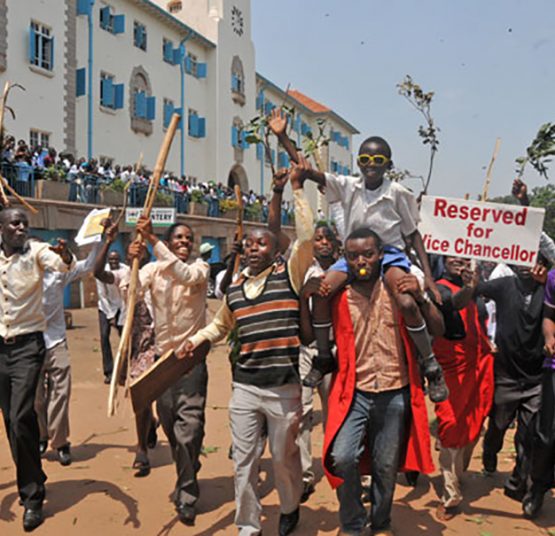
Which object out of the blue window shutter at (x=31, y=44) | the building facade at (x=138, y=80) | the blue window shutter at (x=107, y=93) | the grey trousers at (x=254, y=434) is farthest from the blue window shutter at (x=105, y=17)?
the grey trousers at (x=254, y=434)

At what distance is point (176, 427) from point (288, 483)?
97 centimetres

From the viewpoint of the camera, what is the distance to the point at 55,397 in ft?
19.1

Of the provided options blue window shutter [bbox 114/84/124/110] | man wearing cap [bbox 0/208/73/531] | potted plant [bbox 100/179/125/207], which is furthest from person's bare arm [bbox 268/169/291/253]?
blue window shutter [bbox 114/84/124/110]

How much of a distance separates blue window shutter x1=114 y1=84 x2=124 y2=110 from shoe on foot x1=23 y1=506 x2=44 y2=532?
70.9ft

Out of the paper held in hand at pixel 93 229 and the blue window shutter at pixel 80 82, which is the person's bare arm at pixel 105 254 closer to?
the paper held in hand at pixel 93 229

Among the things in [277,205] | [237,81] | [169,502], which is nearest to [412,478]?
[169,502]

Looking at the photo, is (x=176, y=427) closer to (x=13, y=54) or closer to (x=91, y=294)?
(x=91, y=294)

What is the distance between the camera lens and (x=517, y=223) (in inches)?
175

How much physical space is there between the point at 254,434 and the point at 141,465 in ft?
6.00

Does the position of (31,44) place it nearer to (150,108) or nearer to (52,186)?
(52,186)

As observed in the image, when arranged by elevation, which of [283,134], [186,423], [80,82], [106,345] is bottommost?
[106,345]

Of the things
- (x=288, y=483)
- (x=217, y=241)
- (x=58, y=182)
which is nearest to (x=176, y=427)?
(x=288, y=483)

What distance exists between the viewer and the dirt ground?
14.5ft

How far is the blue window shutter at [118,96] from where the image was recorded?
24219 mm
